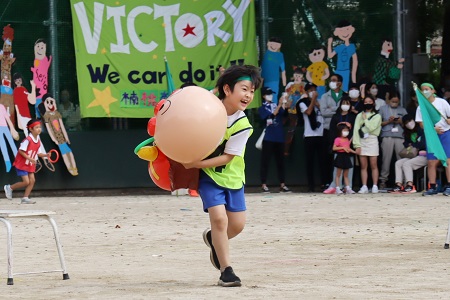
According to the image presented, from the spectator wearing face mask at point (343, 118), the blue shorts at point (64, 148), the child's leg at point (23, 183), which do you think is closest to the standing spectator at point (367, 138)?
the spectator wearing face mask at point (343, 118)

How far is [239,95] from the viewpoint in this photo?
8.56m

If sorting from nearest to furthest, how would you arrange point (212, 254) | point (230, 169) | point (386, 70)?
1. point (230, 169)
2. point (212, 254)
3. point (386, 70)

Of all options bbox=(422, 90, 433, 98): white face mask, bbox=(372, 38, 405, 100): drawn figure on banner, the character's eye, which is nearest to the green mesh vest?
the character's eye

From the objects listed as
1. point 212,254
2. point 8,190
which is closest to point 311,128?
point 8,190

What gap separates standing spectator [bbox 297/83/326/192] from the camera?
21297 millimetres

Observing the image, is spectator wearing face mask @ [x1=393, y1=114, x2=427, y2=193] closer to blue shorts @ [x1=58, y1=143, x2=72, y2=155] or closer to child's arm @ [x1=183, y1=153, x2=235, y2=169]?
blue shorts @ [x1=58, y1=143, x2=72, y2=155]

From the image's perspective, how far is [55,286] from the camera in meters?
8.82

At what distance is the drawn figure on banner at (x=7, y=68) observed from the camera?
21.2 meters

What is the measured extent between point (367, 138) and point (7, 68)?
6.76 m

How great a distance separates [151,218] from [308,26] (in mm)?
7518

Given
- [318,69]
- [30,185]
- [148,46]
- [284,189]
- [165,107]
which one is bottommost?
[284,189]

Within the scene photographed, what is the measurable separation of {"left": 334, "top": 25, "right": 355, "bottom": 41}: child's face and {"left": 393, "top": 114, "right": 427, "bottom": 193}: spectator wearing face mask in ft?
7.09

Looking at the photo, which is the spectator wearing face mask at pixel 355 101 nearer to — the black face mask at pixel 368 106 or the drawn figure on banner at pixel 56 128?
the black face mask at pixel 368 106

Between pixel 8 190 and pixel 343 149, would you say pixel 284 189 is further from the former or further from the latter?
pixel 8 190
